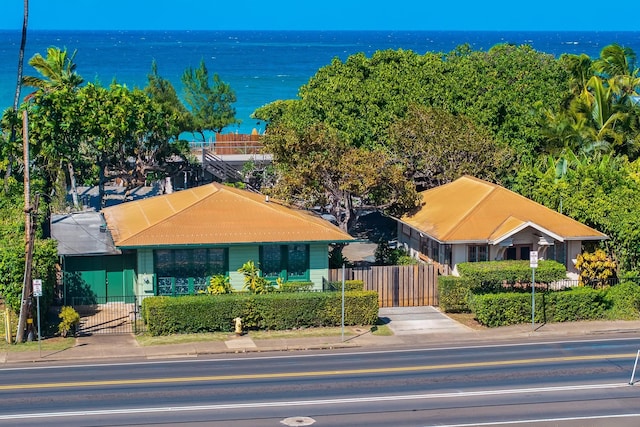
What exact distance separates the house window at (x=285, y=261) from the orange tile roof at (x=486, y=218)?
17.5 feet

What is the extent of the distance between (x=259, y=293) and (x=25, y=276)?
7.89 metres

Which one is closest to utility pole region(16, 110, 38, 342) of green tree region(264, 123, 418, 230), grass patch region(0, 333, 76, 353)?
grass patch region(0, 333, 76, 353)

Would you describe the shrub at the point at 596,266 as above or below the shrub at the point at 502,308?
above

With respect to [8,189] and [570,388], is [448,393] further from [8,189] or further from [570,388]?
[8,189]

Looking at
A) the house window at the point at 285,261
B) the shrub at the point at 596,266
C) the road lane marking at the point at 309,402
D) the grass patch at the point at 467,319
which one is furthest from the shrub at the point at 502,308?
the road lane marking at the point at 309,402

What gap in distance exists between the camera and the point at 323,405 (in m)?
24.7

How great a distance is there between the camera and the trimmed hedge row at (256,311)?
32938mm

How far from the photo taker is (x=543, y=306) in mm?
35250

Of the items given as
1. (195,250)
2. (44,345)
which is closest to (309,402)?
(44,345)

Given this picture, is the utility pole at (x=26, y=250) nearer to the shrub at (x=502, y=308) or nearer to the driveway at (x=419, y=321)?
the driveway at (x=419, y=321)

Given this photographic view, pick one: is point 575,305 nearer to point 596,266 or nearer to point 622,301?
point 622,301

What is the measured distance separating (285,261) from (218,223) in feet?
9.16

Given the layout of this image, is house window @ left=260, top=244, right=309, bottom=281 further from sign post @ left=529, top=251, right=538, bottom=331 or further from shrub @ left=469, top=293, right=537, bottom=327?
sign post @ left=529, top=251, right=538, bottom=331

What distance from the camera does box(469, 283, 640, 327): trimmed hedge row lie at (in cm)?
3478
